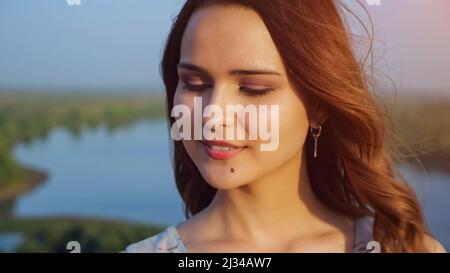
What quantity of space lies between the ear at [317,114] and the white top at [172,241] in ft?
0.98

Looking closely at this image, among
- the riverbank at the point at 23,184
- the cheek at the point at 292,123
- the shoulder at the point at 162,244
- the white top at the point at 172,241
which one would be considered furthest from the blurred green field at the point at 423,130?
the riverbank at the point at 23,184

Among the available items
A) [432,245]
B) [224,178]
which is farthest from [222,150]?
[432,245]

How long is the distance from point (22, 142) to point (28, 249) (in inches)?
13.2

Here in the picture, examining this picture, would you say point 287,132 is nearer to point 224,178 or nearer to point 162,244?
point 224,178

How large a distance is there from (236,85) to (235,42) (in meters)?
0.10

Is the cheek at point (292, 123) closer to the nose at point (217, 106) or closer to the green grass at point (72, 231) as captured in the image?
the nose at point (217, 106)

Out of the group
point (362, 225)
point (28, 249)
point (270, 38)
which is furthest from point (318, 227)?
point (28, 249)

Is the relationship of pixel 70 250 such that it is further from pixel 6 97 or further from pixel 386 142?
pixel 386 142

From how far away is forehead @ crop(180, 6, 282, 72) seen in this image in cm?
129

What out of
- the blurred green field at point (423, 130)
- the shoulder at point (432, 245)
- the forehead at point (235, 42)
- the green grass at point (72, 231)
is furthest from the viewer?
the green grass at point (72, 231)

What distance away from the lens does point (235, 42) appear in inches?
51.0

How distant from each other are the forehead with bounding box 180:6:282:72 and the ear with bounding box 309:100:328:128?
0.15 meters

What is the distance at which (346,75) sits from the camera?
1.35 m

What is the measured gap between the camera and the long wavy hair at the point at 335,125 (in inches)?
51.1
